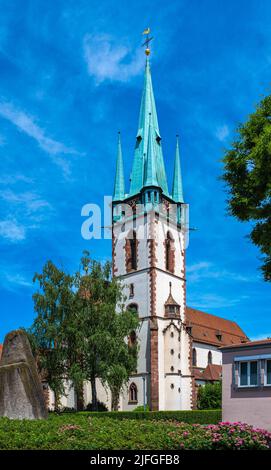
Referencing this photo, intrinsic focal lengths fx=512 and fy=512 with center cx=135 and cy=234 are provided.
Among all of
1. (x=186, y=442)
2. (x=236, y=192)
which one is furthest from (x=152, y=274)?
(x=186, y=442)

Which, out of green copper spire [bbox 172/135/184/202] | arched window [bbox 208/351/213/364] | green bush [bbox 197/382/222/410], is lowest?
green bush [bbox 197/382/222/410]

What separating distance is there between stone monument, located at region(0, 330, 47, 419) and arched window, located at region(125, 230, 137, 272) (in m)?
33.0

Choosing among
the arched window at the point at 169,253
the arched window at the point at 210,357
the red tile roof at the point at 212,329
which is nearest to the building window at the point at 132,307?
the arched window at the point at 169,253

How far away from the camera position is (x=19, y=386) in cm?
1861

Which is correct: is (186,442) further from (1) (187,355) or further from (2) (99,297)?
(1) (187,355)

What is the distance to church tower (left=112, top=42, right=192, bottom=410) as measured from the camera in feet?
153

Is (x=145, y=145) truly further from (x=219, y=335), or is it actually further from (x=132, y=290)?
(x=219, y=335)

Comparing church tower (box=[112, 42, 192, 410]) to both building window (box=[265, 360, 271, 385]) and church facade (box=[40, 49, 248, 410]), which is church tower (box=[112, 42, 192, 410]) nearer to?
church facade (box=[40, 49, 248, 410])

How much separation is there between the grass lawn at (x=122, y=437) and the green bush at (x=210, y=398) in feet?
111

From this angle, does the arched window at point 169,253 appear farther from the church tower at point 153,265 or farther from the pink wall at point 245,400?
the pink wall at point 245,400

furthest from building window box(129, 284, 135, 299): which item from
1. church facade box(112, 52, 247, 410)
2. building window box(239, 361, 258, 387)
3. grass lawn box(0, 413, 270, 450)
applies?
grass lawn box(0, 413, 270, 450)

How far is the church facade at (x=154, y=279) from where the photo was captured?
46906 millimetres

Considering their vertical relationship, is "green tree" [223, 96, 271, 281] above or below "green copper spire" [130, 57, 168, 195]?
below

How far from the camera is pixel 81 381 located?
3706 centimetres
